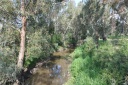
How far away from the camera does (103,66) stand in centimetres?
1336

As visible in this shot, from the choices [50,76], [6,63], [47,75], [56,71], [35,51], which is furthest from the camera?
[56,71]

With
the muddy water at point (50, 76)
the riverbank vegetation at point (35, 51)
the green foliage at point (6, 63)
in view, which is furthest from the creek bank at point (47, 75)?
the green foliage at point (6, 63)

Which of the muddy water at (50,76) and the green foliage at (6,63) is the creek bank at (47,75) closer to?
the muddy water at (50,76)

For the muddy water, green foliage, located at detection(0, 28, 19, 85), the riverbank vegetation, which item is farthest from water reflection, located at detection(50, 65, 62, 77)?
green foliage, located at detection(0, 28, 19, 85)

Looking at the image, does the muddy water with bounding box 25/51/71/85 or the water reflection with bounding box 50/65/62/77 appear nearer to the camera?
the muddy water with bounding box 25/51/71/85

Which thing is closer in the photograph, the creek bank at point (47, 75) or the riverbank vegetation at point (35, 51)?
the riverbank vegetation at point (35, 51)

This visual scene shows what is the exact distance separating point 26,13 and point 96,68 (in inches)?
246

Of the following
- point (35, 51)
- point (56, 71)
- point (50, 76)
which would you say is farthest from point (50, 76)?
point (35, 51)

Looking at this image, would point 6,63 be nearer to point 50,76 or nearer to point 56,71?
point 50,76

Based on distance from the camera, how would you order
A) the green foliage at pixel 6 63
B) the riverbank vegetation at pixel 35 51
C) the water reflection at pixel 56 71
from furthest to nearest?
the water reflection at pixel 56 71, the green foliage at pixel 6 63, the riverbank vegetation at pixel 35 51

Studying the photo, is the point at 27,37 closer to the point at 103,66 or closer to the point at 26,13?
the point at 26,13

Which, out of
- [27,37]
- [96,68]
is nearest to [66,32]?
[27,37]

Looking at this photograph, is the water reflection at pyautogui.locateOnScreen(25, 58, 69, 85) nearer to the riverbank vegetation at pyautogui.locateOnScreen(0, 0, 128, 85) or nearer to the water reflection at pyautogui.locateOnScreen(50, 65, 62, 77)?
the water reflection at pyautogui.locateOnScreen(50, 65, 62, 77)

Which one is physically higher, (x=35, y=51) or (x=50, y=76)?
(x=35, y=51)
